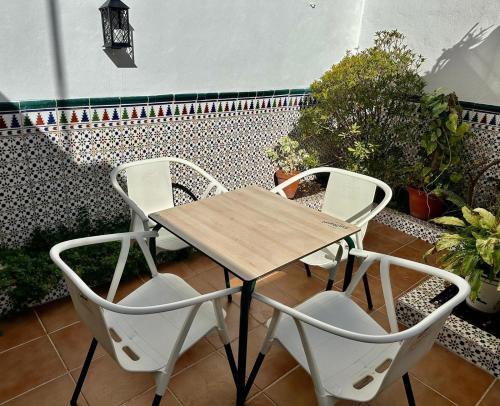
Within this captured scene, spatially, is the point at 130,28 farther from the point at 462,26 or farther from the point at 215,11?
the point at 462,26

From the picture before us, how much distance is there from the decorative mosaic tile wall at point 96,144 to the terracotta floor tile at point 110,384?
4.28 ft

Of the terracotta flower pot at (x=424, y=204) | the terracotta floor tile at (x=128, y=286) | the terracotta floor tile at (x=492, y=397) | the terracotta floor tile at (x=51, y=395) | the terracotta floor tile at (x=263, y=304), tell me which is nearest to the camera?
the terracotta floor tile at (x=51, y=395)

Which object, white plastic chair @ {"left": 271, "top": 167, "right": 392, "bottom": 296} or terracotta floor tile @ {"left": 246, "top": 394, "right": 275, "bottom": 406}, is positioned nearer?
terracotta floor tile @ {"left": 246, "top": 394, "right": 275, "bottom": 406}

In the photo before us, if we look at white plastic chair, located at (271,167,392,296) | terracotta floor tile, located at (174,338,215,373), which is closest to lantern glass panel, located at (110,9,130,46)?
white plastic chair, located at (271,167,392,296)

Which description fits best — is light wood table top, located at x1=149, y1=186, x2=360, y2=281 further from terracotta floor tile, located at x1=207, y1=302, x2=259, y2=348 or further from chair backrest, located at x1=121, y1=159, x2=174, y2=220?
terracotta floor tile, located at x1=207, y1=302, x2=259, y2=348

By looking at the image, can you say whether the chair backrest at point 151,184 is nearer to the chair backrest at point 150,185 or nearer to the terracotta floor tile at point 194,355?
the chair backrest at point 150,185

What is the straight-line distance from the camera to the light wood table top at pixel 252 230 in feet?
5.49

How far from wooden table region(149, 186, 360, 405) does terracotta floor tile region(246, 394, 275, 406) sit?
110 mm

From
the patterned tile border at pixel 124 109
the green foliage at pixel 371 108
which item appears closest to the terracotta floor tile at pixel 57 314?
the patterned tile border at pixel 124 109

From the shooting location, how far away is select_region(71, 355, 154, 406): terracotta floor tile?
1.90 meters

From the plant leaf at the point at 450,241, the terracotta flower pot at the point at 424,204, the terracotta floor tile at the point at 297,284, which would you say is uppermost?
the plant leaf at the point at 450,241

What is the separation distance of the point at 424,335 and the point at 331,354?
1.34 feet

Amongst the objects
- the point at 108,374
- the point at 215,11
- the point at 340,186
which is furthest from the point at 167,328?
the point at 215,11

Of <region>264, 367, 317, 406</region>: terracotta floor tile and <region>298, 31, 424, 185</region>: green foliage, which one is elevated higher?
<region>298, 31, 424, 185</region>: green foliage
